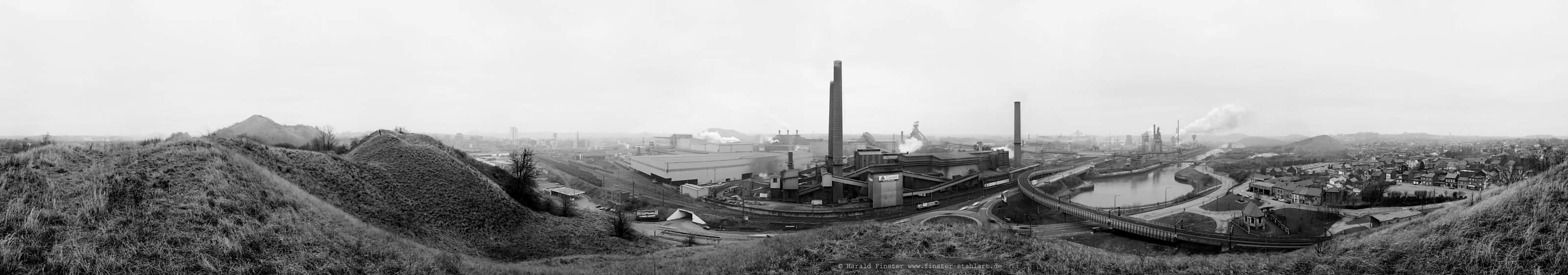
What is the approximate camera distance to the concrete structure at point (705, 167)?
30.6 m

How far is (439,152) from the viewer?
1277cm

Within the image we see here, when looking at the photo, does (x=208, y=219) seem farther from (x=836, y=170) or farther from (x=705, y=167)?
(x=705, y=167)

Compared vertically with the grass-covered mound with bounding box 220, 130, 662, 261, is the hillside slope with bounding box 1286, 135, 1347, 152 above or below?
above

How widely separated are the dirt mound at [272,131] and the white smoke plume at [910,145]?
122ft

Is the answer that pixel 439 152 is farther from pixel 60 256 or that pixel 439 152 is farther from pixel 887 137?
pixel 887 137

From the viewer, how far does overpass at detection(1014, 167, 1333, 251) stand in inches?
437

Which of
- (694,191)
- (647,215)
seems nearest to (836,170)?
(694,191)

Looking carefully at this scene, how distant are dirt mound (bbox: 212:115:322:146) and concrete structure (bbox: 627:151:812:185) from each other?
52.8ft

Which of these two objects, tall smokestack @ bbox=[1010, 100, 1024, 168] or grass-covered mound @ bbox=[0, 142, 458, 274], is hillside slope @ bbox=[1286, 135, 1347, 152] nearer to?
tall smokestack @ bbox=[1010, 100, 1024, 168]

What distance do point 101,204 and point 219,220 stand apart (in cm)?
101

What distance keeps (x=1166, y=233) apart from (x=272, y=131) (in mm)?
35131

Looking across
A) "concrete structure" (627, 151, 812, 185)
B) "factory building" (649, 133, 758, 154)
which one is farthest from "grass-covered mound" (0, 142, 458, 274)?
"factory building" (649, 133, 758, 154)

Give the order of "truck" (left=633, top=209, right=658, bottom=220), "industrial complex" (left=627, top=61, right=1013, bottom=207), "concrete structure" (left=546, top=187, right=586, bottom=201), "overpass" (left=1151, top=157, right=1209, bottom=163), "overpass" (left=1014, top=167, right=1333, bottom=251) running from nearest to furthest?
"overpass" (left=1014, top=167, right=1333, bottom=251) < "truck" (left=633, top=209, right=658, bottom=220) < "concrete structure" (left=546, top=187, right=586, bottom=201) < "industrial complex" (left=627, top=61, right=1013, bottom=207) < "overpass" (left=1151, top=157, right=1209, bottom=163)

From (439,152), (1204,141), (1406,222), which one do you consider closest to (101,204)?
(439,152)
